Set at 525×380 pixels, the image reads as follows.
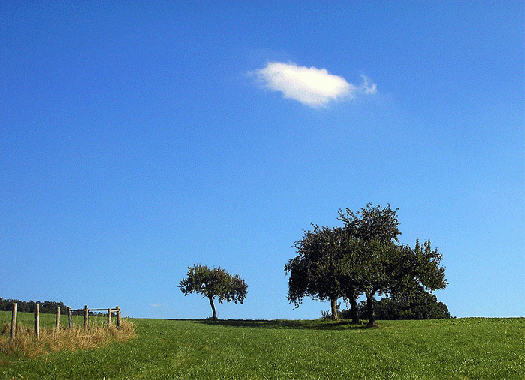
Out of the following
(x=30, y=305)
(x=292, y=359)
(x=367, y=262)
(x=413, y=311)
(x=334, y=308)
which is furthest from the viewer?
(x=413, y=311)

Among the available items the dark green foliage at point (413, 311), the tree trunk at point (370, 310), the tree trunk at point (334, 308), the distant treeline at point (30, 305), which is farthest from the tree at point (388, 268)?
the distant treeline at point (30, 305)

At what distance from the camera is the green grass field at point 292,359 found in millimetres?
27406

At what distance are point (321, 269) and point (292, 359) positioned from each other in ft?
98.9

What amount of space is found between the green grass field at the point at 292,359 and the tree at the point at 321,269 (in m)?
19.4

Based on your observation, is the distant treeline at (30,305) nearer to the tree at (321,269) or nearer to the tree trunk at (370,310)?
the tree at (321,269)

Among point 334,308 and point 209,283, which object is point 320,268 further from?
point 209,283

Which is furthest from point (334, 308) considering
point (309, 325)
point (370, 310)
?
point (370, 310)

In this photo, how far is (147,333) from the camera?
45.5 meters

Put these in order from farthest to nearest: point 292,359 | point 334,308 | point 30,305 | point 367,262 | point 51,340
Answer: point 30,305 < point 334,308 < point 367,262 < point 51,340 < point 292,359

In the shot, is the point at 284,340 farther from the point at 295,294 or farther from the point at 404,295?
the point at 295,294

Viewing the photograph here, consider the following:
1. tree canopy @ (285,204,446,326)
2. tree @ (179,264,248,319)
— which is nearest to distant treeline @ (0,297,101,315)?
tree @ (179,264,248,319)

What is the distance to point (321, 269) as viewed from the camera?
6100cm

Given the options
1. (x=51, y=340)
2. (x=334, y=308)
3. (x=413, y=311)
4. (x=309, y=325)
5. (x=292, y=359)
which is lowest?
(x=413, y=311)

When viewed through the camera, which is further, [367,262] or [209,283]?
[209,283]
